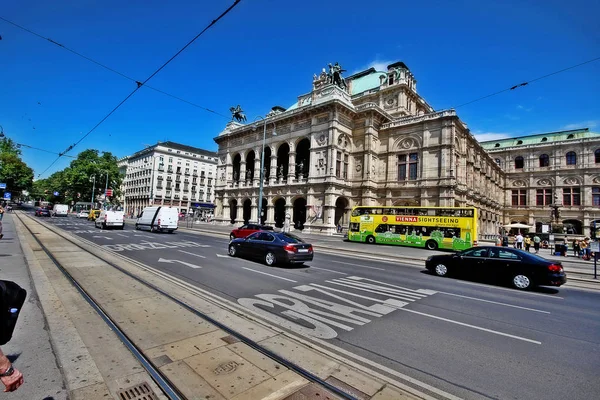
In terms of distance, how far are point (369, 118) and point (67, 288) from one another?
41.0 metres

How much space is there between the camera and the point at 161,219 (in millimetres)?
26953

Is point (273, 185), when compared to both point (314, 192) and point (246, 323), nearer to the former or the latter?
point (314, 192)

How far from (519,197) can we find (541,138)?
46.9 feet

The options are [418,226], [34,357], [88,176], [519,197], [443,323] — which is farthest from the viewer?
[88,176]

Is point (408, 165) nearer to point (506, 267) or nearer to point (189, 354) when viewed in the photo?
point (506, 267)

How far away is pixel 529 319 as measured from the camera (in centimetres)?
661

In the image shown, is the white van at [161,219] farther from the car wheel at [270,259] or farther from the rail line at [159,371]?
the rail line at [159,371]

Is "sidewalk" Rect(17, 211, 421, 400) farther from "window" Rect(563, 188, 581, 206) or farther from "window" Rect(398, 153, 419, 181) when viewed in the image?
"window" Rect(563, 188, 581, 206)

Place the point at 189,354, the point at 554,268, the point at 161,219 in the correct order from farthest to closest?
the point at 161,219 → the point at 554,268 → the point at 189,354

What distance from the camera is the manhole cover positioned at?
3154mm

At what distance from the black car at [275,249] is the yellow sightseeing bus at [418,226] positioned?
621 inches

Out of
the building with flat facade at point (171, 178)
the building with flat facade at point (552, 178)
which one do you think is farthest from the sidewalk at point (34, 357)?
the building with flat facade at point (171, 178)

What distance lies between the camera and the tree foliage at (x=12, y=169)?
182ft

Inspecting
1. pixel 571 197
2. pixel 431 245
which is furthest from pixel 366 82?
pixel 571 197
